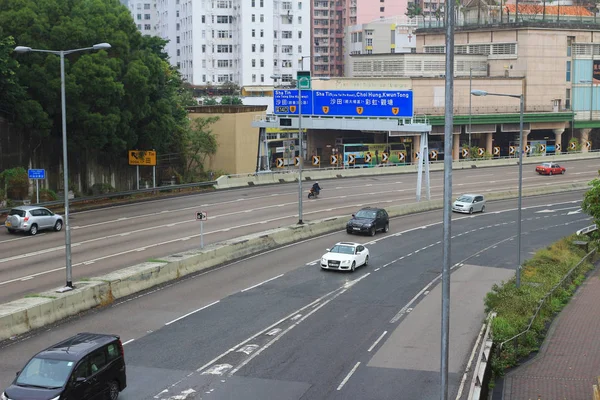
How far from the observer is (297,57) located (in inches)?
5221

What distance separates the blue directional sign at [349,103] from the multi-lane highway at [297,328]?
19.4 metres

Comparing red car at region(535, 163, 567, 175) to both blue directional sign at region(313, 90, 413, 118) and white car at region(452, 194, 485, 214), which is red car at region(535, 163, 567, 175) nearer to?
white car at region(452, 194, 485, 214)

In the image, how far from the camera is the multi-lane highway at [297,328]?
69.9ft

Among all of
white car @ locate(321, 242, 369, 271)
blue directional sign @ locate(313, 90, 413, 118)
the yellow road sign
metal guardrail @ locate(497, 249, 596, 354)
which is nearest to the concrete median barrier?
white car @ locate(321, 242, 369, 271)

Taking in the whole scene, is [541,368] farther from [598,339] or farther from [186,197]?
[186,197]

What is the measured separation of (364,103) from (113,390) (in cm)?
4440

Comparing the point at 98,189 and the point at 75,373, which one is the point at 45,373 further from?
the point at 98,189

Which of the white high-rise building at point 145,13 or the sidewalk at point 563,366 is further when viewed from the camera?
the white high-rise building at point 145,13

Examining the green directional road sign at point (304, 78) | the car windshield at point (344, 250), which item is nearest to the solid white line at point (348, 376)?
the car windshield at point (344, 250)

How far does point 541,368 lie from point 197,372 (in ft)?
34.4

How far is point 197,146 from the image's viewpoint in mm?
70688

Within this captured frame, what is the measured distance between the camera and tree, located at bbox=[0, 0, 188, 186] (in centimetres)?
4978

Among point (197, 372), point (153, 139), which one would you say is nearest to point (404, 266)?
point (197, 372)

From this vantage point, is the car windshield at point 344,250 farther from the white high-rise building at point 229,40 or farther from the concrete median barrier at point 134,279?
the white high-rise building at point 229,40
